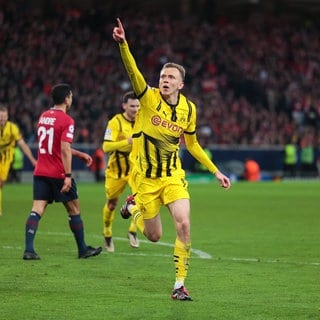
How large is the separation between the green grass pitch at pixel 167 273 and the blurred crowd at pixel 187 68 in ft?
60.8

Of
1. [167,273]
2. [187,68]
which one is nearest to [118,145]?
[167,273]

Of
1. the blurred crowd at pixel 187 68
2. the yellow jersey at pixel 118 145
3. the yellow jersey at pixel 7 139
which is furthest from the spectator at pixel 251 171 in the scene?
the yellow jersey at pixel 118 145

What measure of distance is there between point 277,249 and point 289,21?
38646 millimetres

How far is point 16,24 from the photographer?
135 ft

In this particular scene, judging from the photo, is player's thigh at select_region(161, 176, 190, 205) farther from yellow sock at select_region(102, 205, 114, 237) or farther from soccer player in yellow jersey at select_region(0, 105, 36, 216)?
soccer player in yellow jersey at select_region(0, 105, 36, 216)

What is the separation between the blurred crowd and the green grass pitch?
60.8 ft

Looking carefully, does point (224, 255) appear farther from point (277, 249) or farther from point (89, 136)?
point (89, 136)

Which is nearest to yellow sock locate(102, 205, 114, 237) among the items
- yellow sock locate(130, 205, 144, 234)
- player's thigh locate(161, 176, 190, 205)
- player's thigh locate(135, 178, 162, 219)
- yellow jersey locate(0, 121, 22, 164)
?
yellow sock locate(130, 205, 144, 234)

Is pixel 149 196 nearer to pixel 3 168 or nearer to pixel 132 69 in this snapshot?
pixel 132 69

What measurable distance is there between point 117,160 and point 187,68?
3050 centimetres

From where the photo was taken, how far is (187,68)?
44.4 metres

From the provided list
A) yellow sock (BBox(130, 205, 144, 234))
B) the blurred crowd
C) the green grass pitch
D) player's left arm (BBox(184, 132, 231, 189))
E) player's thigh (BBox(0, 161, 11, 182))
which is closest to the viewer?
the green grass pitch

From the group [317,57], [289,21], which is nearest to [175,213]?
[317,57]

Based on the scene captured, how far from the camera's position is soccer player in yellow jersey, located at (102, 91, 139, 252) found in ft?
45.6
